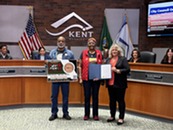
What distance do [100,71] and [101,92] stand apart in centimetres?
131

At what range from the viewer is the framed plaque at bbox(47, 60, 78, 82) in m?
4.84

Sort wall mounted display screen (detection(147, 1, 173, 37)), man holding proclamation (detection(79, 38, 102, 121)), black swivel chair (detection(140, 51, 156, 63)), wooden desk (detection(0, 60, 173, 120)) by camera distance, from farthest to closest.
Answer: wall mounted display screen (detection(147, 1, 173, 37)) < black swivel chair (detection(140, 51, 156, 63)) < wooden desk (detection(0, 60, 173, 120)) < man holding proclamation (detection(79, 38, 102, 121))

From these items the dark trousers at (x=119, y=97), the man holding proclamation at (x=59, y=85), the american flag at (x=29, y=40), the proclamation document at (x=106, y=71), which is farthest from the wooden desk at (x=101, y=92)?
the american flag at (x=29, y=40)

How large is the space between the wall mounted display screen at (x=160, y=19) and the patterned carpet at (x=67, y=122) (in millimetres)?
3188

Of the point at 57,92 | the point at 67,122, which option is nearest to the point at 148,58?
the point at 57,92

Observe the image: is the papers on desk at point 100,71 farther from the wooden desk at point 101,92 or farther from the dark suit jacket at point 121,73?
the wooden desk at point 101,92

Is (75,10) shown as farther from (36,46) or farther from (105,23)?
(36,46)

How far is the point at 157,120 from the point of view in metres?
5.11

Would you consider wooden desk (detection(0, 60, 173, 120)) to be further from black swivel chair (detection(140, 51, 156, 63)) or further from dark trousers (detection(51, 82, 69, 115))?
dark trousers (detection(51, 82, 69, 115))

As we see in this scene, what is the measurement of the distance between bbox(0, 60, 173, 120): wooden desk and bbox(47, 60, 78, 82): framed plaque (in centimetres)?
107

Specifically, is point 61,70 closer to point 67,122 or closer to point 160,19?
point 67,122

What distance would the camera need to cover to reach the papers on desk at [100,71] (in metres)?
4.68

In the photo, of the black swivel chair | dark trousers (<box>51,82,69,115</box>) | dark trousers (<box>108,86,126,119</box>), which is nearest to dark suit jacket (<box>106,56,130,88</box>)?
dark trousers (<box>108,86,126,119</box>)

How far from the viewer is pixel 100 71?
4.71 m
